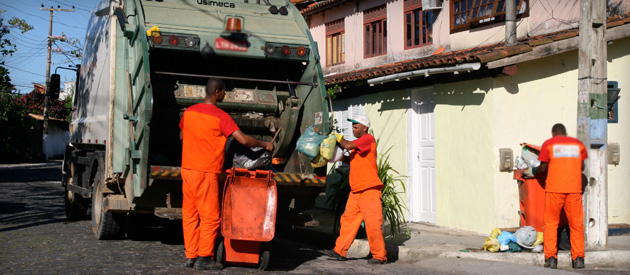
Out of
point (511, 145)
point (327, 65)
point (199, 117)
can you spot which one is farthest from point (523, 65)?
point (327, 65)

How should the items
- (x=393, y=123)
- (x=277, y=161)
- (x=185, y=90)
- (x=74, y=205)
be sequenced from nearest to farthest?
1. (x=185, y=90)
2. (x=277, y=161)
3. (x=74, y=205)
4. (x=393, y=123)

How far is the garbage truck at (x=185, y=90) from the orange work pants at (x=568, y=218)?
7.77 ft

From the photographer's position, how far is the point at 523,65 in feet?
33.2

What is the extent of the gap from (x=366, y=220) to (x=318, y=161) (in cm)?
78

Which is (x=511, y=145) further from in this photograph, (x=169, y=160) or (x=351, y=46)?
(x=351, y=46)

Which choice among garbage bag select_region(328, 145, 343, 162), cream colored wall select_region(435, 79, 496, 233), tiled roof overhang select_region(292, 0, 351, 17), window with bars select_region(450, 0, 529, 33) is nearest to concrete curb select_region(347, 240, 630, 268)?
garbage bag select_region(328, 145, 343, 162)

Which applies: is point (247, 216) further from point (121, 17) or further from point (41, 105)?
point (41, 105)

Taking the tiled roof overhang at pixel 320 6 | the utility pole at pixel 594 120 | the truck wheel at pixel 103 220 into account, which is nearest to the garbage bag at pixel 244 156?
the truck wheel at pixel 103 220

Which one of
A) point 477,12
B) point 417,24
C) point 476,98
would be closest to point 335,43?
point 417,24

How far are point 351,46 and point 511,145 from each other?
6.46 meters

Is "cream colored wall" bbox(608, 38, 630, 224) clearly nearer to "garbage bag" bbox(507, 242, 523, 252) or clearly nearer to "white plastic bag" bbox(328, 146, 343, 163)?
"garbage bag" bbox(507, 242, 523, 252)

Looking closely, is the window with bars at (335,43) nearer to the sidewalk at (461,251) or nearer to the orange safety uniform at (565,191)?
the sidewalk at (461,251)

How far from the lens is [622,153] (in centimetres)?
991

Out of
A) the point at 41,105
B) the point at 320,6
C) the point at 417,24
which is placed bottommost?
the point at 417,24
